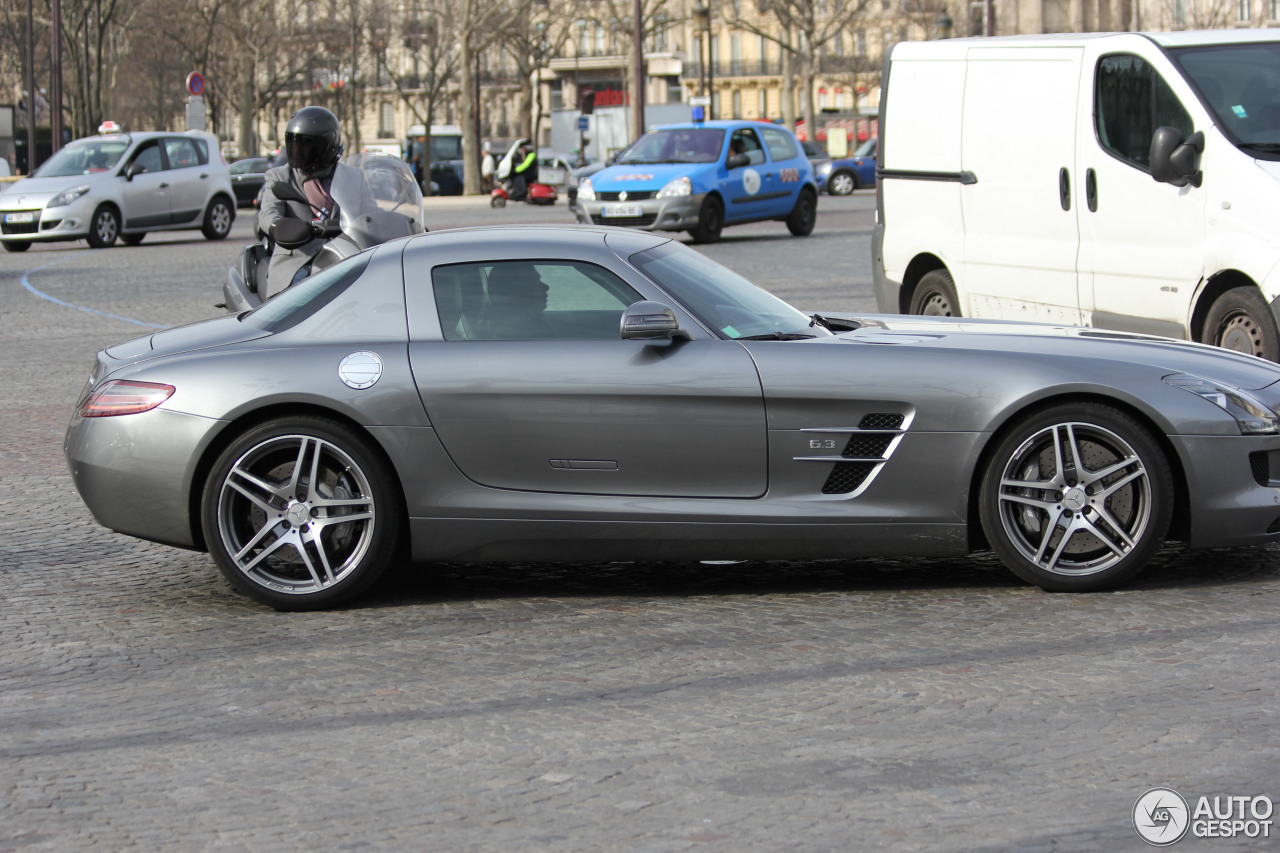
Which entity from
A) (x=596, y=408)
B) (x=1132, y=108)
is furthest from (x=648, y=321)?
(x=1132, y=108)

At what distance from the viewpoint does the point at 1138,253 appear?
981 cm

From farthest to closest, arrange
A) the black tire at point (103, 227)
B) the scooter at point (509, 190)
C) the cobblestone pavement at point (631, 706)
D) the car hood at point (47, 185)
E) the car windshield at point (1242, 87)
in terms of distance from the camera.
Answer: the scooter at point (509, 190), the black tire at point (103, 227), the car hood at point (47, 185), the car windshield at point (1242, 87), the cobblestone pavement at point (631, 706)

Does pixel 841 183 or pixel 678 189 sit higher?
pixel 841 183

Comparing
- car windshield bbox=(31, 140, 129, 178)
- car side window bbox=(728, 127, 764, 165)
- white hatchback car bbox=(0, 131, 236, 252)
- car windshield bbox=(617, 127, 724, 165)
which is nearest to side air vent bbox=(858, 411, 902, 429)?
car windshield bbox=(617, 127, 724, 165)

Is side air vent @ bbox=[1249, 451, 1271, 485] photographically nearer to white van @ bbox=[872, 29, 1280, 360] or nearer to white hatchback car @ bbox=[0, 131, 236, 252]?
white van @ bbox=[872, 29, 1280, 360]

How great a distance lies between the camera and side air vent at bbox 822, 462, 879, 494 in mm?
5738

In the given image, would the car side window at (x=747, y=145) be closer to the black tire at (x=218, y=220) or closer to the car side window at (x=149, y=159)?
the black tire at (x=218, y=220)

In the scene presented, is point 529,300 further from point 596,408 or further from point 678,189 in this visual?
point 678,189

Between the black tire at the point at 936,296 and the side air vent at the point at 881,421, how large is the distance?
228 inches

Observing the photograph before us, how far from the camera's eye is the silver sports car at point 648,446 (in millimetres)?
5719

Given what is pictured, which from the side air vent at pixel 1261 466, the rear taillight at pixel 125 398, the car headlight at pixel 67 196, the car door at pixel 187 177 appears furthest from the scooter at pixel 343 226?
the car door at pixel 187 177

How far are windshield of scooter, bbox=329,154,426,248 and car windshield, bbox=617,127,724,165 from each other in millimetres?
17311

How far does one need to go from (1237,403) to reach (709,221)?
64.3ft

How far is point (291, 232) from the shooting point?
7.83m
